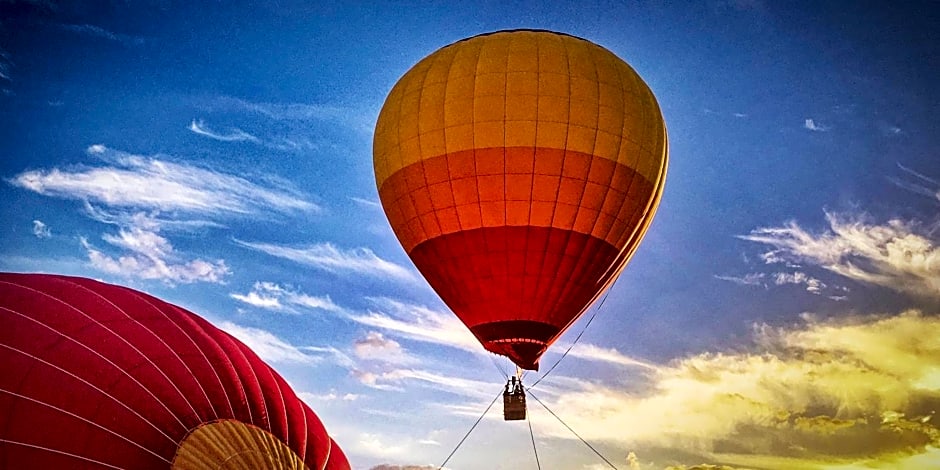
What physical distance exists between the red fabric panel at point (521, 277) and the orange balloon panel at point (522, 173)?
3 cm

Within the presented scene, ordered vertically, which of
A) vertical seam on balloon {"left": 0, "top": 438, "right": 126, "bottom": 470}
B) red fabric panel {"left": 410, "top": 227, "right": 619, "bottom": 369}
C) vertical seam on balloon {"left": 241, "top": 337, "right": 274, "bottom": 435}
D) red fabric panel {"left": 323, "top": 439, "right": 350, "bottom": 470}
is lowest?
vertical seam on balloon {"left": 0, "top": 438, "right": 126, "bottom": 470}

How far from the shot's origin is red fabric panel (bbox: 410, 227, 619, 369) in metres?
17.5

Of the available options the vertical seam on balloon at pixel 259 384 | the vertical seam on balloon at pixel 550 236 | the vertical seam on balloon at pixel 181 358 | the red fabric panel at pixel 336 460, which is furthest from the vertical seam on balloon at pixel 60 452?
the vertical seam on balloon at pixel 550 236

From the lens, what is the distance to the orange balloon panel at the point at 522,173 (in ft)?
56.3

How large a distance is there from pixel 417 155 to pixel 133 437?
9.27m

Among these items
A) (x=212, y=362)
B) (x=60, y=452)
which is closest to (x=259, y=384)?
(x=212, y=362)

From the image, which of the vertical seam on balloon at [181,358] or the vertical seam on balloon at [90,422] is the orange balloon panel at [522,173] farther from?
the vertical seam on balloon at [90,422]

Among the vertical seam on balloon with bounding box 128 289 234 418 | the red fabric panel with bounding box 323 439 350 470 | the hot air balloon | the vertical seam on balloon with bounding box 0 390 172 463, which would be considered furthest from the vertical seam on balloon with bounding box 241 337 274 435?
the vertical seam on balloon with bounding box 0 390 172 463

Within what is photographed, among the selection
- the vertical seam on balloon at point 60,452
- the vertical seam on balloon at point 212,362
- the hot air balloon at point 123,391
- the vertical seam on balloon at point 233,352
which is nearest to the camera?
the vertical seam on balloon at point 60,452

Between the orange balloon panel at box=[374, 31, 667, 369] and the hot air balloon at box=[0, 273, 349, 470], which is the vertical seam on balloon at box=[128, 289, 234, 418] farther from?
the orange balloon panel at box=[374, 31, 667, 369]

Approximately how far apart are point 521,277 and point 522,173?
2102mm

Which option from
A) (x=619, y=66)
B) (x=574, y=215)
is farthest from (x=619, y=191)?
(x=619, y=66)

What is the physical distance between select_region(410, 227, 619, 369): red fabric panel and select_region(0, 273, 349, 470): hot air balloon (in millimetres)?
6795

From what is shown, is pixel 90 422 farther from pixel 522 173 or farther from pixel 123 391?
pixel 522 173
